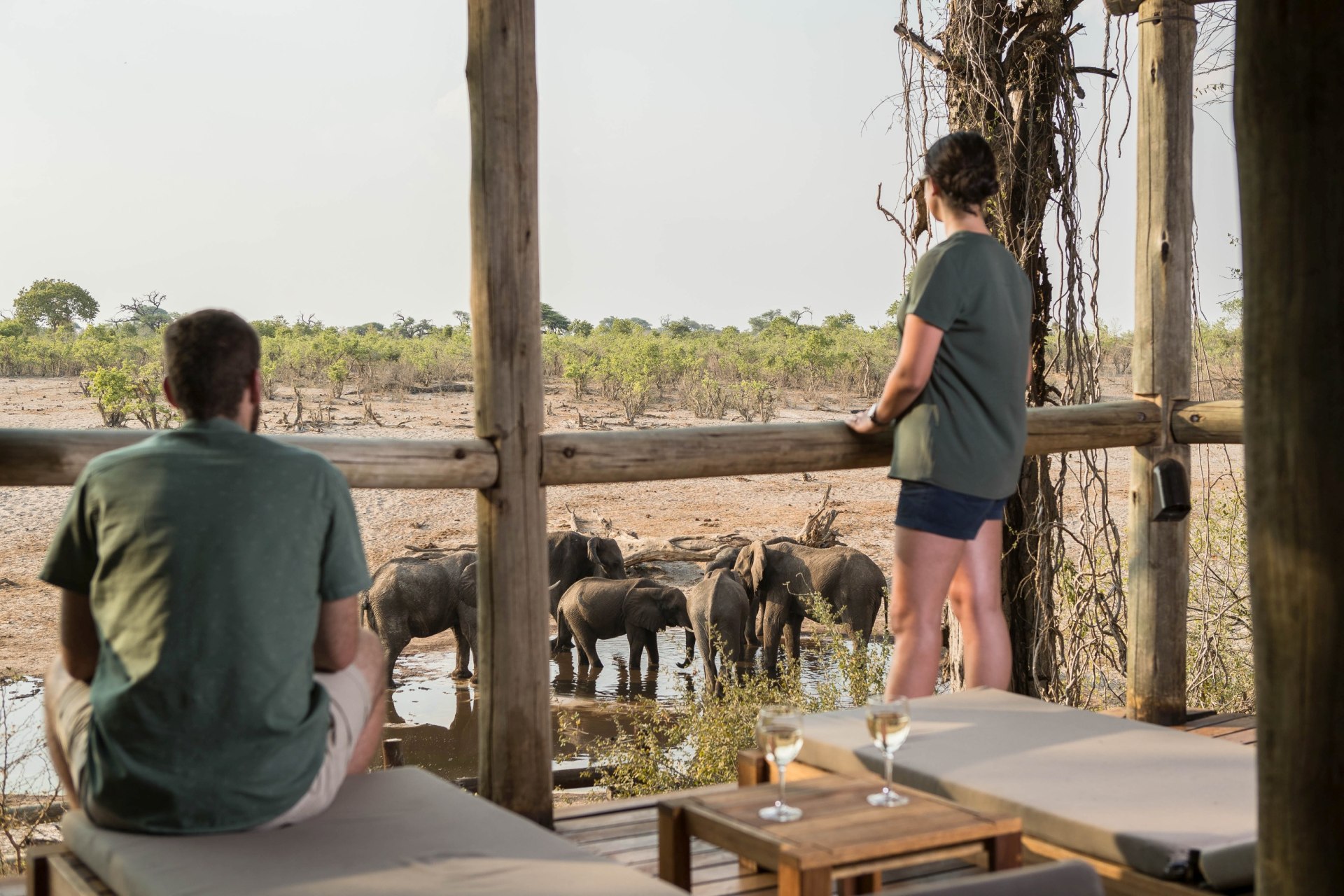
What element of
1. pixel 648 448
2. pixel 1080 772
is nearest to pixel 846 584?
pixel 648 448

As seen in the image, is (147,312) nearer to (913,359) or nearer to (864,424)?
(864,424)

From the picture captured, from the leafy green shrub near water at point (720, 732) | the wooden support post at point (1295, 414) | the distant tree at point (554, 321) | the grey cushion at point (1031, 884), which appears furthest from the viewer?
the distant tree at point (554, 321)

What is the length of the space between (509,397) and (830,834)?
1457 mm

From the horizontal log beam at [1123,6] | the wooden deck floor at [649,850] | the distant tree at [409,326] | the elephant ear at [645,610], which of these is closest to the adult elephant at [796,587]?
the elephant ear at [645,610]

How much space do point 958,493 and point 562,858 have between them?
1.39m

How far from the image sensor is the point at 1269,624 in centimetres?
140

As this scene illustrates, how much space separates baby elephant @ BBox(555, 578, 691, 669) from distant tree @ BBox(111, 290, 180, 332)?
29241mm

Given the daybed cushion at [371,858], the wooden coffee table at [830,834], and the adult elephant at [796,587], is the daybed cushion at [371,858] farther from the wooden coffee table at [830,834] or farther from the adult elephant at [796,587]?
the adult elephant at [796,587]

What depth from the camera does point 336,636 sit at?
2293 millimetres

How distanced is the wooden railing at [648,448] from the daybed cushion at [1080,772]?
2.49ft

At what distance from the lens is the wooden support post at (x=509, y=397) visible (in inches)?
125

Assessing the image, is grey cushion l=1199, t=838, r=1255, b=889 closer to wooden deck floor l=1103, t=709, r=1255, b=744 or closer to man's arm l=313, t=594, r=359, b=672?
man's arm l=313, t=594, r=359, b=672

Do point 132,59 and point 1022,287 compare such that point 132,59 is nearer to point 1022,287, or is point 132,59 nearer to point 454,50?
point 454,50

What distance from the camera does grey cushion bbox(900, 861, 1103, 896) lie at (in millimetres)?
1467
